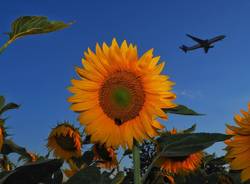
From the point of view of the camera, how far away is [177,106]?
3316mm

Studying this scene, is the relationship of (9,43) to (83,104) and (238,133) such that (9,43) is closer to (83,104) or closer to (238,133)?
(83,104)

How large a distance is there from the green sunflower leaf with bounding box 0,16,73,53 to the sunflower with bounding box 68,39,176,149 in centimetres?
118

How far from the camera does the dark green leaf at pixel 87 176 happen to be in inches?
106

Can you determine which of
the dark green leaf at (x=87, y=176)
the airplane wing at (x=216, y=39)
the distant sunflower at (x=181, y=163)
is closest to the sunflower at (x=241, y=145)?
the dark green leaf at (x=87, y=176)

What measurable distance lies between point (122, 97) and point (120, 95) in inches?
1.5

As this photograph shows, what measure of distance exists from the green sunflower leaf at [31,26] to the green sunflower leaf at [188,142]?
3.86ft

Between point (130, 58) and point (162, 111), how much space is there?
51 centimetres

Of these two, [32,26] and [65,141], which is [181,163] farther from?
[32,26]

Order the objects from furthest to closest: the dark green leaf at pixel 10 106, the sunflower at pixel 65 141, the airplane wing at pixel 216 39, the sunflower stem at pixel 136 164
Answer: the airplane wing at pixel 216 39
the sunflower at pixel 65 141
the dark green leaf at pixel 10 106
the sunflower stem at pixel 136 164

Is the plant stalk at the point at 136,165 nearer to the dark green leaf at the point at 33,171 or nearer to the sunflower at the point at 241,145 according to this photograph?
the dark green leaf at the point at 33,171

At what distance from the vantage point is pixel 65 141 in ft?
22.5

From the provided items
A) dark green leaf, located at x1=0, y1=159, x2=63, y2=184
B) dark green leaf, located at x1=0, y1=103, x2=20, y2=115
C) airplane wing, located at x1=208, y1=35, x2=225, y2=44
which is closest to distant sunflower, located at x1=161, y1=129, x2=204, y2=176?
dark green leaf, located at x1=0, y1=103, x2=20, y2=115

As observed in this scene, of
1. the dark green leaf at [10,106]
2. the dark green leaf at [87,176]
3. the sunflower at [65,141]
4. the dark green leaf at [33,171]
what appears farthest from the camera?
the sunflower at [65,141]

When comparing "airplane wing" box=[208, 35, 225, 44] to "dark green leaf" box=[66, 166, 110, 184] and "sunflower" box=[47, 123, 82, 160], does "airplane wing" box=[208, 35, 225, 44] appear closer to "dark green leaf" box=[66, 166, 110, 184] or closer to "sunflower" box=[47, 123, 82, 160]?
"sunflower" box=[47, 123, 82, 160]
